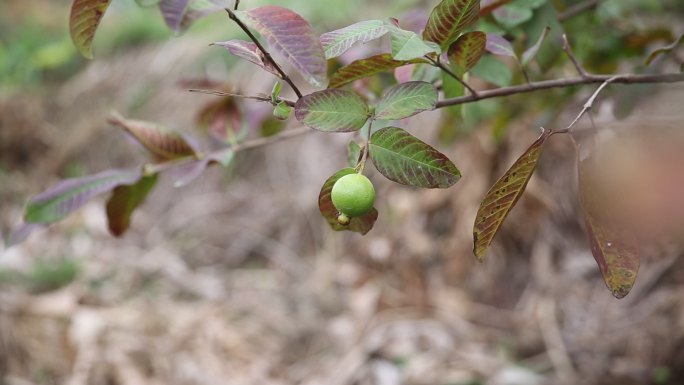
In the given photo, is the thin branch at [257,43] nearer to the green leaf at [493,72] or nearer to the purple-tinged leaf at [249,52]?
the purple-tinged leaf at [249,52]

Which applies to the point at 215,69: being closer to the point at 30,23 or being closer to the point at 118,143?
the point at 118,143

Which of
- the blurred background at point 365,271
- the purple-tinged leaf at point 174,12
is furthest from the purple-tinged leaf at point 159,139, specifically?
the purple-tinged leaf at point 174,12

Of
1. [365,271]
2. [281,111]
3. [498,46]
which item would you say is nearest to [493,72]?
[498,46]

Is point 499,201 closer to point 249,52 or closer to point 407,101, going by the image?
point 407,101

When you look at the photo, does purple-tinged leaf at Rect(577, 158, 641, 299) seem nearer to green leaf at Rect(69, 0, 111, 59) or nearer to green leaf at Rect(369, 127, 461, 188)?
green leaf at Rect(369, 127, 461, 188)

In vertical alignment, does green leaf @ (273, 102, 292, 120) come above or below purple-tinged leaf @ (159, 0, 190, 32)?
below

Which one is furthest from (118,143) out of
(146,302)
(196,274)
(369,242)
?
(369,242)

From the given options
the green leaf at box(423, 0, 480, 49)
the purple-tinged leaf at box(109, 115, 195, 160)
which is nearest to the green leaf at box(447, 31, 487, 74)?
the green leaf at box(423, 0, 480, 49)
